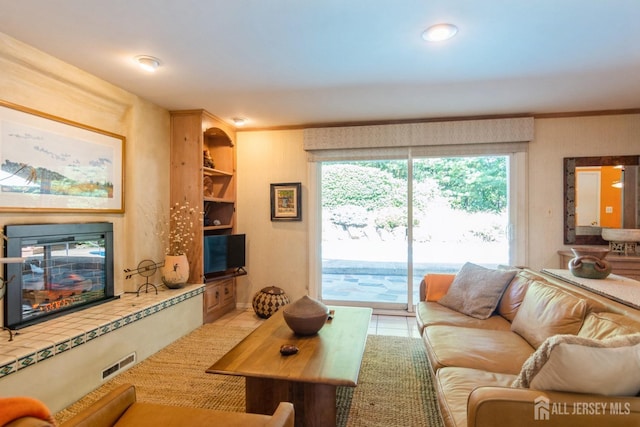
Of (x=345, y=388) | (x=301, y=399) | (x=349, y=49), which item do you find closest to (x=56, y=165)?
(x=349, y=49)

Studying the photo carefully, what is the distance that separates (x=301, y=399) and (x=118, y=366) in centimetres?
168

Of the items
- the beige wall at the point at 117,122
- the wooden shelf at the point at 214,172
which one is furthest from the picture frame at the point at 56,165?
the wooden shelf at the point at 214,172

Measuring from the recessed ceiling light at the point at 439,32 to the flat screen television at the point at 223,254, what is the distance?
2990 millimetres

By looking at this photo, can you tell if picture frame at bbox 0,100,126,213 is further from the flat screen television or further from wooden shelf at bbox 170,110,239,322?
the flat screen television

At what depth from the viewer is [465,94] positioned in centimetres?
317

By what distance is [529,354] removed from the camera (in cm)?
191

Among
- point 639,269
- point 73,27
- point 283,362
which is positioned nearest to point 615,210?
point 639,269

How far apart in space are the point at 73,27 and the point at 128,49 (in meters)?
0.33

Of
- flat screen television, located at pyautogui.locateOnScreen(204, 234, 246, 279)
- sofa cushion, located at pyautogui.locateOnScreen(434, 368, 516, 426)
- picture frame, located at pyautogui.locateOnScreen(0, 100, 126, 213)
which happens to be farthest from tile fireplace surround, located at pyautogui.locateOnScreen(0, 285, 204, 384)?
sofa cushion, located at pyautogui.locateOnScreen(434, 368, 516, 426)

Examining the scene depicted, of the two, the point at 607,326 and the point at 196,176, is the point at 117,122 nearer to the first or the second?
the point at 196,176

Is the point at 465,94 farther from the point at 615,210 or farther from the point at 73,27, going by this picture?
the point at 73,27

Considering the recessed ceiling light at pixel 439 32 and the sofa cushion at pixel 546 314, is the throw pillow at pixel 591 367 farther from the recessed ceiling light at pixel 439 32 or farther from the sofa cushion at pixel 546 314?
the recessed ceiling light at pixel 439 32

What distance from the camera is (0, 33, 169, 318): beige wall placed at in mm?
2295

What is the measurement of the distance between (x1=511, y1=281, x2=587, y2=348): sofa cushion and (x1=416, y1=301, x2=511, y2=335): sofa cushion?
0.14 meters
